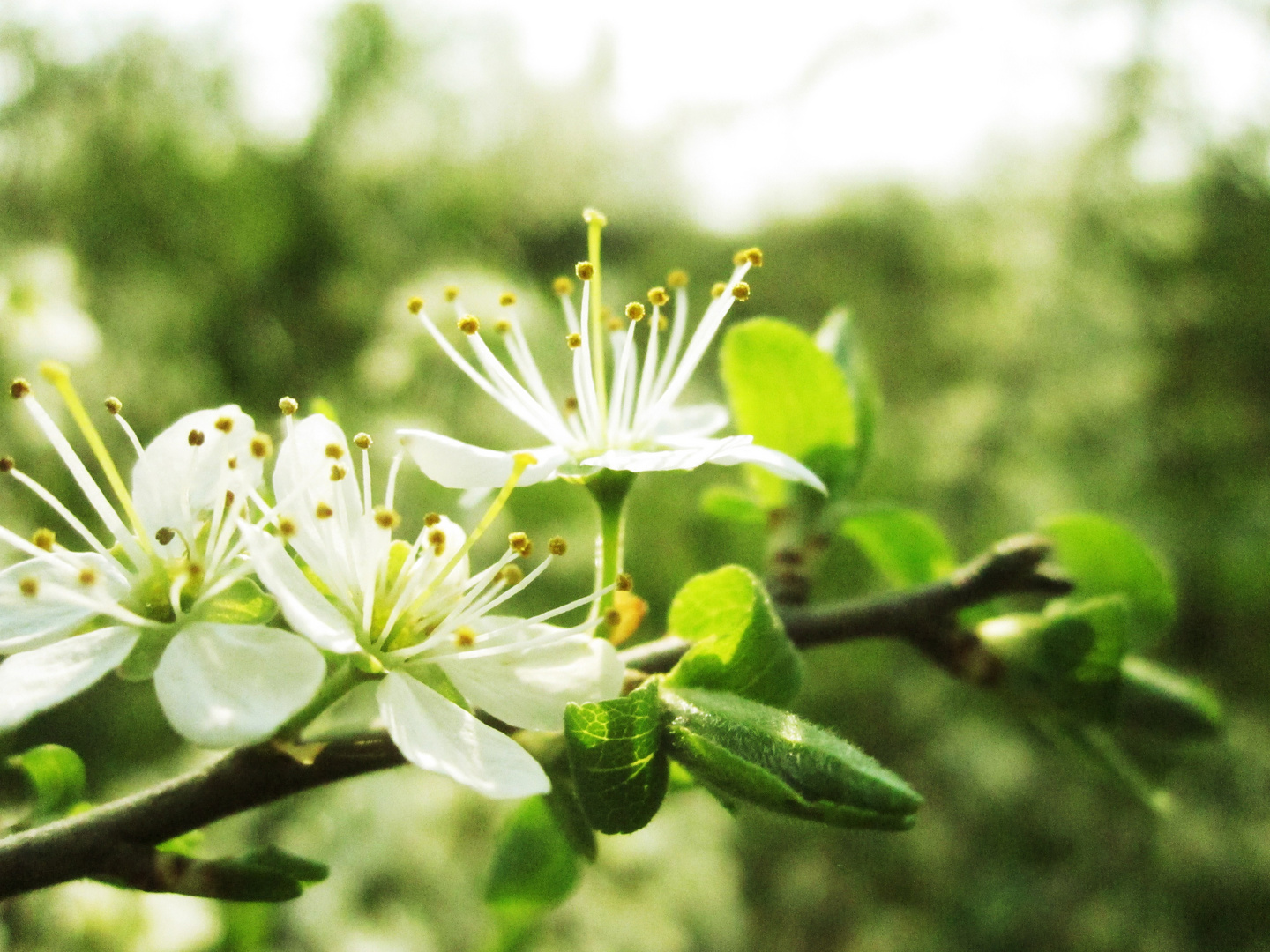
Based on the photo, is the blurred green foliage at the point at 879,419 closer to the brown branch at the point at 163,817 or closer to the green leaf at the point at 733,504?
the green leaf at the point at 733,504

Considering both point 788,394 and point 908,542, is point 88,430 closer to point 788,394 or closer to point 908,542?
point 788,394

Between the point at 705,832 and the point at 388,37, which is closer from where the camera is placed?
the point at 705,832

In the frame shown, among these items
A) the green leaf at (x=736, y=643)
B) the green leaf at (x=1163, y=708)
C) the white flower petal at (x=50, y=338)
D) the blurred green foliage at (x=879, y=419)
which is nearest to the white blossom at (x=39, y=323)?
the white flower petal at (x=50, y=338)

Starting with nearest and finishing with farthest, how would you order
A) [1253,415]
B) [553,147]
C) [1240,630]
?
[1240,630] → [1253,415] → [553,147]

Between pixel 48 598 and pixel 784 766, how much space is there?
0.33 meters

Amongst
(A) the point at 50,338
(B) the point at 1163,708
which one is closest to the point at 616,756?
(B) the point at 1163,708

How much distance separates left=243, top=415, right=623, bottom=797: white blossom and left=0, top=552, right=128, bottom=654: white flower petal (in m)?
0.09

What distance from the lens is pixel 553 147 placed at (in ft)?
10.7

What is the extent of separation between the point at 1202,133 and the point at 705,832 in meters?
2.22

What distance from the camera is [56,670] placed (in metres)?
0.36

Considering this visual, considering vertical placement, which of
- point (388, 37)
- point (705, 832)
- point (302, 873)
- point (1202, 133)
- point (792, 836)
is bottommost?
point (792, 836)

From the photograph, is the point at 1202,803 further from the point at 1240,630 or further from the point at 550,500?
the point at 550,500

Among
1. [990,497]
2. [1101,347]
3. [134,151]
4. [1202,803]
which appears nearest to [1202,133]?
[1101,347]

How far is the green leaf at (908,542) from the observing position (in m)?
0.64
